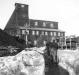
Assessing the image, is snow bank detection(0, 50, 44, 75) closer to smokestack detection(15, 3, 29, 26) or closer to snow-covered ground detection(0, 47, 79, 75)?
snow-covered ground detection(0, 47, 79, 75)

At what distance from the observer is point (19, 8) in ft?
145

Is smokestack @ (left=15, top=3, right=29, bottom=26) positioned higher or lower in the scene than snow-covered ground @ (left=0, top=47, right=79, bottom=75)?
higher

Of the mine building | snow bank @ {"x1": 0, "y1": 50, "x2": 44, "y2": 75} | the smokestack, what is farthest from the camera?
the smokestack

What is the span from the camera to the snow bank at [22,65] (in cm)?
729

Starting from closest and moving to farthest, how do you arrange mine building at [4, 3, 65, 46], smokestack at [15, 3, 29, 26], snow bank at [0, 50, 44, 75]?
1. snow bank at [0, 50, 44, 75]
2. mine building at [4, 3, 65, 46]
3. smokestack at [15, 3, 29, 26]

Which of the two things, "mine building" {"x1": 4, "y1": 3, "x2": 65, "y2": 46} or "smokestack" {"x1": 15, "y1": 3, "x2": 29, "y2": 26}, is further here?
"smokestack" {"x1": 15, "y1": 3, "x2": 29, "y2": 26}

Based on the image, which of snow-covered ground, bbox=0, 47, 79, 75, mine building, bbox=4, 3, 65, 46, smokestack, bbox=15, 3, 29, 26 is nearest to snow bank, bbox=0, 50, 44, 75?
snow-covered ground, bbox=0, 47, 79, 75

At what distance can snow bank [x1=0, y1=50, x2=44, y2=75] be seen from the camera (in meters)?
7.29

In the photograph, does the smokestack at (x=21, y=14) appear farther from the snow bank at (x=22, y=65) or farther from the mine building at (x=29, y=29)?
the snow bank at (x=22, y=65)

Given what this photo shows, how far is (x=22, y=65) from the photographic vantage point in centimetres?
774

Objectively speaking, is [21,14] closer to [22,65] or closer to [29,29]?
[29,29]

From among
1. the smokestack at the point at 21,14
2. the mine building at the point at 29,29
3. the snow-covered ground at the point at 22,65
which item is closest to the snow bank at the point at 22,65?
the snow-covered ground at the point at 22,65

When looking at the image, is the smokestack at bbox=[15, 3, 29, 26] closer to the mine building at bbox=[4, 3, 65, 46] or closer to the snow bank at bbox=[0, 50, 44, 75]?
the mine building at bbox=[4, 3, 65, 46]

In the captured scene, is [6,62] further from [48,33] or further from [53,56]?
[48,33]
